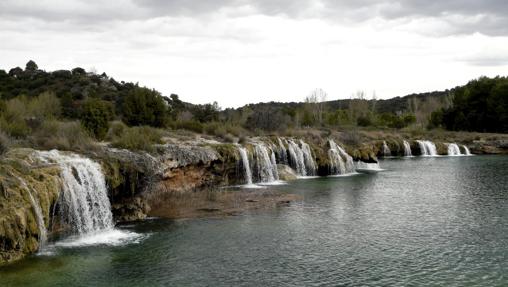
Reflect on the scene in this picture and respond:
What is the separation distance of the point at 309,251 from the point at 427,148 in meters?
54.9

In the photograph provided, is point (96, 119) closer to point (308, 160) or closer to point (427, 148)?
point (308, 160)

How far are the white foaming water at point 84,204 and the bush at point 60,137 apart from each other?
159 cm

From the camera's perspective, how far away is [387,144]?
65938 millimetres

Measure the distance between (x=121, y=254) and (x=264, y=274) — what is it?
17.3ft

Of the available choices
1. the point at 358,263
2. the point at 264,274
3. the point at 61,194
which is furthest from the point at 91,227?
the point at 358,263

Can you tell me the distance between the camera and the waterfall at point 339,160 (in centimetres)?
4178

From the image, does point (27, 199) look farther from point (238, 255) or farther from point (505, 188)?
point (505, 188)

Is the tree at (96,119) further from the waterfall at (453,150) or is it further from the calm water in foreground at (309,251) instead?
the waterfall at (453,150)

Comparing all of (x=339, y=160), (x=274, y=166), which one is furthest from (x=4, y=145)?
(x=339, y=160)

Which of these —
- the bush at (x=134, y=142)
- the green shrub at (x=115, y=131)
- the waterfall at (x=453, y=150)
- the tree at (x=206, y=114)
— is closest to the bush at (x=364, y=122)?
the waterfall at (x=453, y=150)

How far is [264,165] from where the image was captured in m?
36.3

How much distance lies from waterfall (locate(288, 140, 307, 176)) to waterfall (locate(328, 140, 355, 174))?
268 cm

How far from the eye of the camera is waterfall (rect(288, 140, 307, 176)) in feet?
132

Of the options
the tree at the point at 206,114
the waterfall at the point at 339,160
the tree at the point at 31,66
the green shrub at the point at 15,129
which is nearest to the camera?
the green shrub at the point at 15,129
